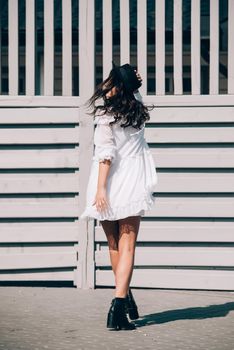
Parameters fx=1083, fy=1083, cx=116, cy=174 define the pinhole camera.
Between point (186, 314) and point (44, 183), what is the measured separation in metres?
1.79

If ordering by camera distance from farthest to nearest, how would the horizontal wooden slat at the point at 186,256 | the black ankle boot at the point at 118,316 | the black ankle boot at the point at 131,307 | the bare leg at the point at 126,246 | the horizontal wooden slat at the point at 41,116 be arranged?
the horizontal wooden slat at the point at 41,116, the horizontal wooden slat at the point at 186,256, the black ankle boot at the point at 131,307, the bare leg at the point at 126,246, the black ankle boot at the point at 118,316

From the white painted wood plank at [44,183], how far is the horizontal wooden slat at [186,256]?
2.44ft

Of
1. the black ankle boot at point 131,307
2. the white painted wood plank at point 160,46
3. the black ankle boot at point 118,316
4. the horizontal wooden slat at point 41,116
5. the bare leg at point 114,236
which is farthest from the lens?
the white painted wood plank at point 160,46

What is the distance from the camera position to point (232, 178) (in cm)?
848

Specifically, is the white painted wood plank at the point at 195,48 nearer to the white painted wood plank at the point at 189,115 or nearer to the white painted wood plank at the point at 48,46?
the white painted wood plank at the point at 189,115

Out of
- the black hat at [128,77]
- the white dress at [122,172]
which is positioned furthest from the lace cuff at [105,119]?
the black hat at [128,77]

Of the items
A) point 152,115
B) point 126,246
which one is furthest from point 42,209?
point 126,246

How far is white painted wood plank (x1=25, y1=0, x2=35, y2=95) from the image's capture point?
28.4ft

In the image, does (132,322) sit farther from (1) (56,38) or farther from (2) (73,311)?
(1) (56,38)

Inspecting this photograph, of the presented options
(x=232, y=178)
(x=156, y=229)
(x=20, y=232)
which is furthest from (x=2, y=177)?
(x=232, y=178)

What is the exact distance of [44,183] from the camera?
8.52m

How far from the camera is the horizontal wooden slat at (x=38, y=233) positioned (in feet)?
27.9

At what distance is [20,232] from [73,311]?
50.3 inches

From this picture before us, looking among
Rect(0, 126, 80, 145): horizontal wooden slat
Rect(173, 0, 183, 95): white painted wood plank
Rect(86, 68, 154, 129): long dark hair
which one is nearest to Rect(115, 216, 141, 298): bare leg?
Rect(86, 68, 154, 129): long dark hair
